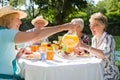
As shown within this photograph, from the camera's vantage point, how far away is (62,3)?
2627cm

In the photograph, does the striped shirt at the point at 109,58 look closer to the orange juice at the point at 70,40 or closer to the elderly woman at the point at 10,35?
the orange juice at the point at 70,40

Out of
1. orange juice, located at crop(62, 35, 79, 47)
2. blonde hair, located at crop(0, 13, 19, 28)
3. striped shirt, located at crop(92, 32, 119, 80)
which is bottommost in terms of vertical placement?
striped shirt, located at crop(92, 32, 119, 80)

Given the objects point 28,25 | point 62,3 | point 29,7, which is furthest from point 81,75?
point 29,7

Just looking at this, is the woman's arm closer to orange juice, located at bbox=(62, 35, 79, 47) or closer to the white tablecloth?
the white tablecloth

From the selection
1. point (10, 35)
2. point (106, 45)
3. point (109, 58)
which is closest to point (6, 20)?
point (10, 35)

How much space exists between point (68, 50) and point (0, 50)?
3.55 ft

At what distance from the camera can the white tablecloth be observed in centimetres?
329

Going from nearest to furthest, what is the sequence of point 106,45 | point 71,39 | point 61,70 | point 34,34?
point 34,34, point 61,70, point 71,39, point 106,45

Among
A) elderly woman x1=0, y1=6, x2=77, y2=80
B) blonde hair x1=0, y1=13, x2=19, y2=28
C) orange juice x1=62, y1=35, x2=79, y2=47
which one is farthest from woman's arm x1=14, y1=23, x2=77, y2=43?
orange juice x1=62, y1=35, x2=79, y2=47

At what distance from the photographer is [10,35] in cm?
326

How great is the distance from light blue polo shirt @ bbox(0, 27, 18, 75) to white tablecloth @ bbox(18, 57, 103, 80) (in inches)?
6.0

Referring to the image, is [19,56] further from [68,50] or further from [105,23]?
[105,23]

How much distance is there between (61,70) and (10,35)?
Answer: 1.94 ft

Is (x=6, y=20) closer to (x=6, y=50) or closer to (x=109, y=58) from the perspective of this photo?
(x=6, y=50)
